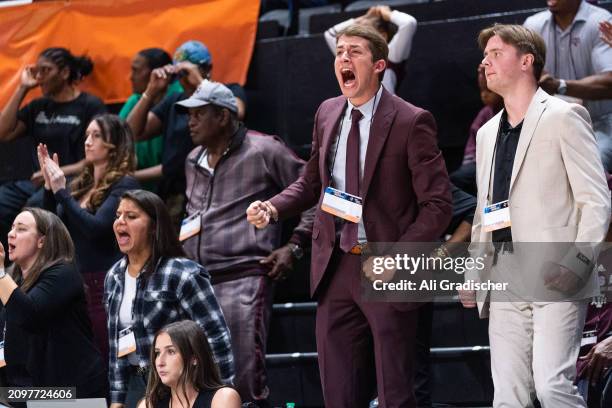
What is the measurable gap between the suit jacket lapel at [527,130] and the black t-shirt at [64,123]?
3.25m

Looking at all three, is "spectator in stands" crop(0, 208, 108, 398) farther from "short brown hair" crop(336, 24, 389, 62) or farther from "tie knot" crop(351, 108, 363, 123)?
"short brown hair" crop(336, 24, 389, 62)

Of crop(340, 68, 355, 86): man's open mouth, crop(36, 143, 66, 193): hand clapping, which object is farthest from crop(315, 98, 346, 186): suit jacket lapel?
crop(36, 143, 66, 193): hand clapping

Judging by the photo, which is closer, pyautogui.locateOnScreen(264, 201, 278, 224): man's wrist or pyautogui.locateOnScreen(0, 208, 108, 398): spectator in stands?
pyautogui.locateOnScreen(264, 201, 278, 224): man's wrist

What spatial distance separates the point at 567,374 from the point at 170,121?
3.19 m

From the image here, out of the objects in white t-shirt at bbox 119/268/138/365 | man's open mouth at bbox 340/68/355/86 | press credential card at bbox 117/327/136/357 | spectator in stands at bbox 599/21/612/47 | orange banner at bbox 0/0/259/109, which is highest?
orange banner at bbox 0/0/259/109

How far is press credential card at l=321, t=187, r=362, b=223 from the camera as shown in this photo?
3842 mm

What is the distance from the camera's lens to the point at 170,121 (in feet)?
→ 19.7

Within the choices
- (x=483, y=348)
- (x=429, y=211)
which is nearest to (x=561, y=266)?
(x=429, y=211)

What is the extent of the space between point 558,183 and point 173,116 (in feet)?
9.67

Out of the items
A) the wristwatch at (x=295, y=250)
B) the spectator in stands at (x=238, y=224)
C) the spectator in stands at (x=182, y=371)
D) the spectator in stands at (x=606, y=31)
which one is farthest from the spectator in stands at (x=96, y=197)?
the spectator in stands at (x=606, y=31)

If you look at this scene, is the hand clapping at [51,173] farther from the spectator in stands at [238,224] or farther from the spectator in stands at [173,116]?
the spectator in stands at [173,116]

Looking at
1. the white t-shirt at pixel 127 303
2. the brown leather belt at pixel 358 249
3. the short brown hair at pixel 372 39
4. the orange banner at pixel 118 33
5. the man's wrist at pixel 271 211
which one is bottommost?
the white t-shirt at pixel 127 303

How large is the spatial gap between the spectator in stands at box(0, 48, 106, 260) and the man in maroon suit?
2.45m

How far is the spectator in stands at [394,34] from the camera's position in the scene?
5.61 m
